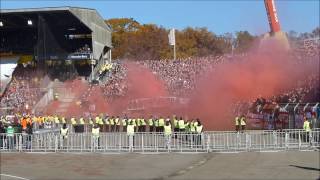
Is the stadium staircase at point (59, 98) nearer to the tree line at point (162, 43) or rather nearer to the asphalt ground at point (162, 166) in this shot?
the asphalt ground at point (162, 166)

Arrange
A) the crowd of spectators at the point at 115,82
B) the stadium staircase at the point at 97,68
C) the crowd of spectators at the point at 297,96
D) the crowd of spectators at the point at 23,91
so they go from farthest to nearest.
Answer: the stadium staircase at the point at 97,68
the crowd of spectators at the point at 115,82
the crowd of spectators at the point at 23,91
the crowd of spectators at the point at 297,96

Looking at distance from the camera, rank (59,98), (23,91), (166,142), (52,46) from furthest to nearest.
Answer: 1. (52,46)
2. (23,91)
3. (59,98)
4. (166,142)

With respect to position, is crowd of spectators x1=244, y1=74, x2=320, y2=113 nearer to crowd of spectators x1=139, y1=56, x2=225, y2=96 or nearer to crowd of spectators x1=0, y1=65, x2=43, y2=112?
crowd of spectators x1=139, y1=56, x2=225, y2=96

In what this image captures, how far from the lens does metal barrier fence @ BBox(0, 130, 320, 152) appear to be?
22016 millimetres

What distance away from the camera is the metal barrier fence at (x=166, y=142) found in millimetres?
22016

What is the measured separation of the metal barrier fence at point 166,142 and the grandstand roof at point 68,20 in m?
27.8

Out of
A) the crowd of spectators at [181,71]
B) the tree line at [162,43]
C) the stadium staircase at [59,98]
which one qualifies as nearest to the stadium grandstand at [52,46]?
the stadium staircase at [59,98]

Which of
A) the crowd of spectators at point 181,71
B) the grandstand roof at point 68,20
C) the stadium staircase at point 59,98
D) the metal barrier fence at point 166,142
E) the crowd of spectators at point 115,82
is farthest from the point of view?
the grandstand roof at point 68,20

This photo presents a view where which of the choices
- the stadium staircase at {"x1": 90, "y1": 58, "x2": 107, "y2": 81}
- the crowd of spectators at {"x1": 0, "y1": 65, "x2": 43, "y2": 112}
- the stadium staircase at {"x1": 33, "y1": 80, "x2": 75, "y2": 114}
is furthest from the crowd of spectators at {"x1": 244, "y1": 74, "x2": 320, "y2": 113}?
the stadium staircase at {"x1": 90, "y1": 58, "x2": 107, "y2": 81}

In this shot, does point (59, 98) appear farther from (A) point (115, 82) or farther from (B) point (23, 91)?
(A) point (115, 82)

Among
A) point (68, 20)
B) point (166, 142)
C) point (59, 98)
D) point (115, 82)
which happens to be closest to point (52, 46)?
point (68, 20)

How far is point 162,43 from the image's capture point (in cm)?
8312

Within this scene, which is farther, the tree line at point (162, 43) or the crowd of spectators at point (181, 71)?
the tree line at point (162, 43)

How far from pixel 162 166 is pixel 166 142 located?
435 centimetres
